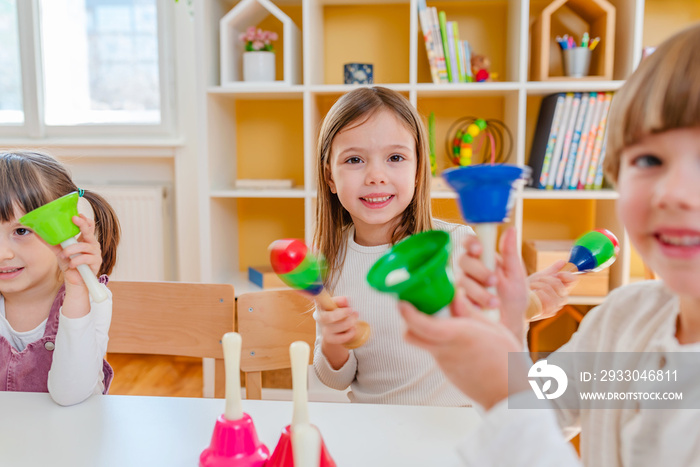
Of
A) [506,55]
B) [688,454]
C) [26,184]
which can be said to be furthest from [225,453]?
[506,55]

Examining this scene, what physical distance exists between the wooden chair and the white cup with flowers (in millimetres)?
1159

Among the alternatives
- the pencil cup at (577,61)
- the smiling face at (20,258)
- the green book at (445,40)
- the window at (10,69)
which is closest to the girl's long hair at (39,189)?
the smiling face at (20,258)

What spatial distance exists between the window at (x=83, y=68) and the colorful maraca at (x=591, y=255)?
2.11m

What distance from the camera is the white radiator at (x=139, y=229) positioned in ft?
8.34

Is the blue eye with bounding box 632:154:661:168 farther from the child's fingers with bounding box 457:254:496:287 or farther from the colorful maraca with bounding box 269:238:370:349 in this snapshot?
the colorful maraca with bounding box 269:238:370:349

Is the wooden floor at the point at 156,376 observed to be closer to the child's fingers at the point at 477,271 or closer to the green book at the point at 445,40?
the green book at the point at 445,40

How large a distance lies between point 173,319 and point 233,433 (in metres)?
0.61

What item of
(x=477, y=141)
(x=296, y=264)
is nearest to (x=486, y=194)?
(x=296, y=264)

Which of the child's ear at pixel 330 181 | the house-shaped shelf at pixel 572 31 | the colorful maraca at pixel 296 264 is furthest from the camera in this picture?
the house-shaped shelf at pixel 572 31

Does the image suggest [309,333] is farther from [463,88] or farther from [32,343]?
[463,88]

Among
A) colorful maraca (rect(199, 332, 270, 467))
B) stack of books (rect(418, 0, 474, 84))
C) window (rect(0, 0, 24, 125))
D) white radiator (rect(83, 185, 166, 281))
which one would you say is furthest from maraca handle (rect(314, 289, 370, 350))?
window (rect(0, 0, 24, 125))

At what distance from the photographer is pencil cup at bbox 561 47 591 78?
6.46 feet

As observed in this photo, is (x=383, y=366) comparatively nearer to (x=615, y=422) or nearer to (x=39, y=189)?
(x=615, y=422)

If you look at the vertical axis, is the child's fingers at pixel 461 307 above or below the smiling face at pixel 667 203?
below
